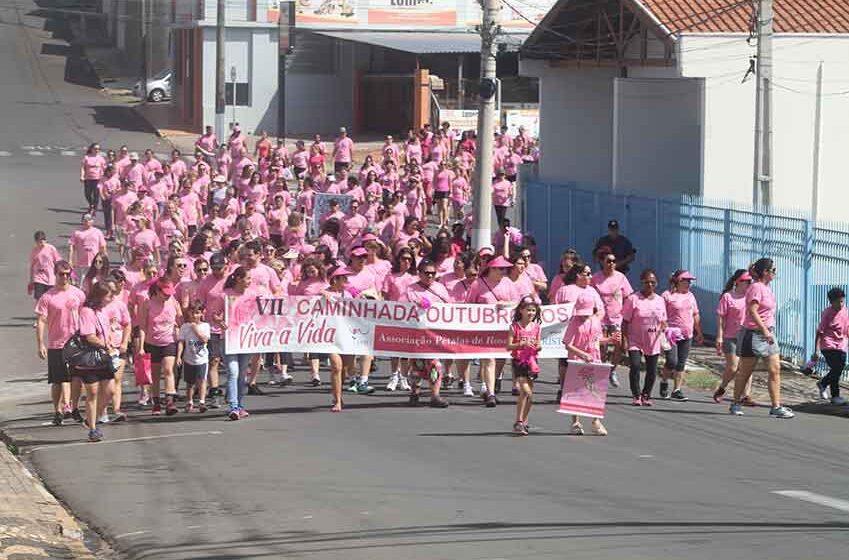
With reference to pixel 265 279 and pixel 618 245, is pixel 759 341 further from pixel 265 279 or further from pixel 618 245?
pixel 618 245

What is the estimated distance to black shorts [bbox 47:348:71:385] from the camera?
17.4 m

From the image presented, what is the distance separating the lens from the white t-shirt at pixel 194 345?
17828 millimetres

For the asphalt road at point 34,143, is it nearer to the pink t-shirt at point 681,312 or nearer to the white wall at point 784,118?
the pink t-shirt at point 681,312

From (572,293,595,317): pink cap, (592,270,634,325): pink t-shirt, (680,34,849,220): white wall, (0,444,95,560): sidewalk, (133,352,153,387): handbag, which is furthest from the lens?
(680,34,849,220): white wall

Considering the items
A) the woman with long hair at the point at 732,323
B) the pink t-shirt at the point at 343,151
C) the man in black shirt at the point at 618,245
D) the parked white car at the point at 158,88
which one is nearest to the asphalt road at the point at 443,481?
the woman with long hair at the point at 732,323

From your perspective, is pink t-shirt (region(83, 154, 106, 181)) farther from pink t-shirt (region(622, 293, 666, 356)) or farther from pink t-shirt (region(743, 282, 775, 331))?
pink t-shirt (region(743, 282, 775, 331))

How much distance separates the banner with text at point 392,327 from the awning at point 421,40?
34704mm

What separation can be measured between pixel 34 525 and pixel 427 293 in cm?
703

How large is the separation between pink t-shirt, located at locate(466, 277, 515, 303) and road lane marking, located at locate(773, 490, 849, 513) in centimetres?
591

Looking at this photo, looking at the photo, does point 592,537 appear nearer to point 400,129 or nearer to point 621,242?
point 621,242

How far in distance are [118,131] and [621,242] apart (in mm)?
33076

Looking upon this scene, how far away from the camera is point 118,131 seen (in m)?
55.0

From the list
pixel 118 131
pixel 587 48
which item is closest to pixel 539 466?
pixel 587 48

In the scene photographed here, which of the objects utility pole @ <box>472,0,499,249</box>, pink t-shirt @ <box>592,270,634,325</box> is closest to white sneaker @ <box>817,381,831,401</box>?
pink t-shirt @ <box>592,270,634,325</box>
